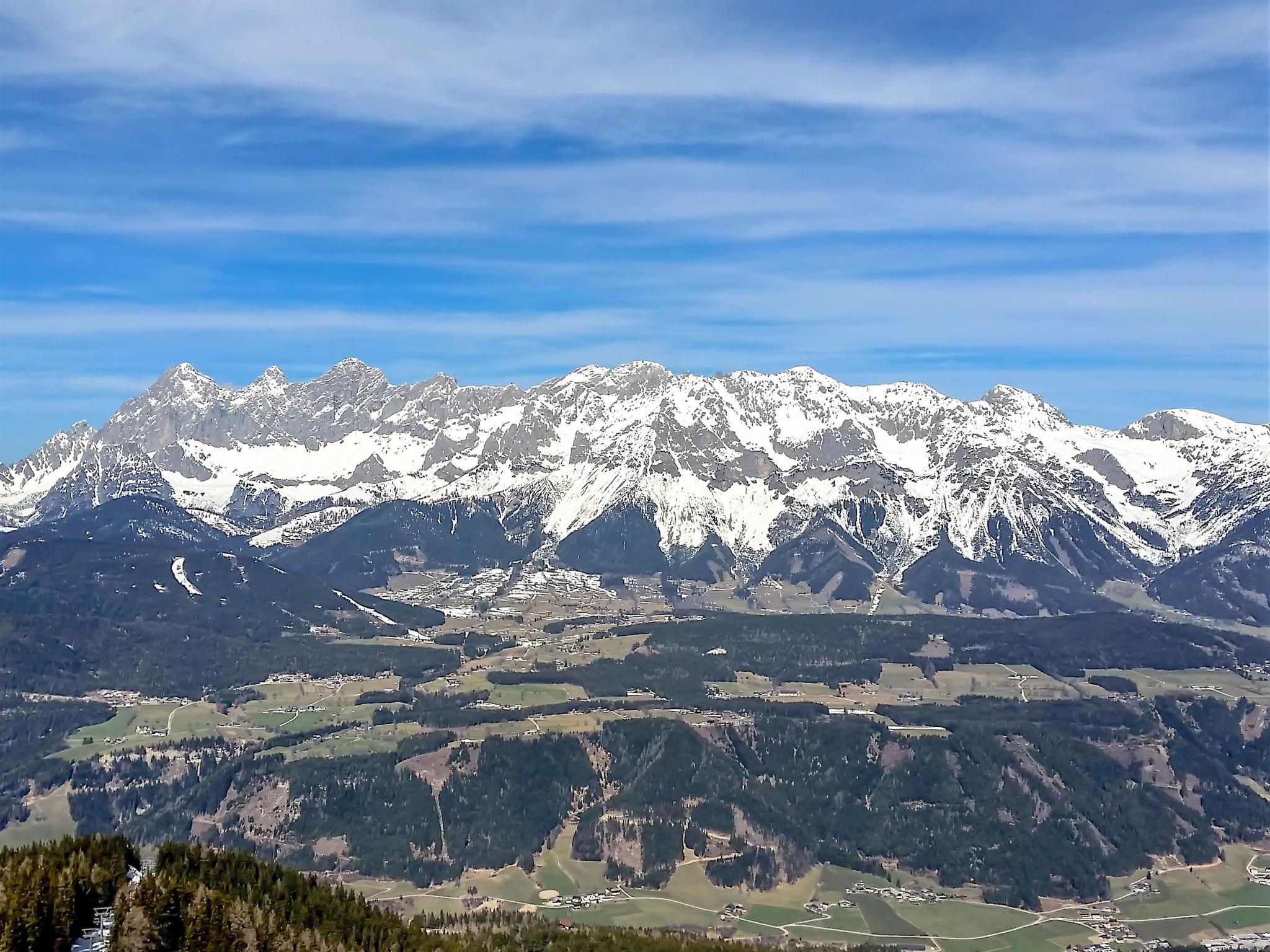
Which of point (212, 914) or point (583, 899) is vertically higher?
point (212, 914)

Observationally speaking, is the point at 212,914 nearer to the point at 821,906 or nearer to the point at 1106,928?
the point at 821,906

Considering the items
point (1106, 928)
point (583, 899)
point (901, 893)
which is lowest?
point (1106, 928)

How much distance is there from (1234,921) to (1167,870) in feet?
67.7

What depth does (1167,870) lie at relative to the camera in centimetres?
19638

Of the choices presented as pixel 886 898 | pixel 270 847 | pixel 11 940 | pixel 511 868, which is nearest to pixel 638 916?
pixel 511 868

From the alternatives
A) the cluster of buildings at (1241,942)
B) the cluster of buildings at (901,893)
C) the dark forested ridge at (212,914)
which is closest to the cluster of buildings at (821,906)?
the cluster of buildings at (901,893)

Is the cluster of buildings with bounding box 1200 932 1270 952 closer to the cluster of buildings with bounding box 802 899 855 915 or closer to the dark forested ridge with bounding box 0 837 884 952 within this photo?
the cluster of buildings with bounding box 802 899 855 915

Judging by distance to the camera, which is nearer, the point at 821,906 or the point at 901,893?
the point at 821,906

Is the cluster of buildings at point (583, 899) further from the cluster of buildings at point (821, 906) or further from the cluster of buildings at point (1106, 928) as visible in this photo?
the cluster of buildings at point (1106, 928)

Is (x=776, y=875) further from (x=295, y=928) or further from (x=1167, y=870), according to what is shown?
(x=295, y=928)

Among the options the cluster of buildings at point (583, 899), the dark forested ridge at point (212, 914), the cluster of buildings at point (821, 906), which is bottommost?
the cluster of buildings at point (821, 906)

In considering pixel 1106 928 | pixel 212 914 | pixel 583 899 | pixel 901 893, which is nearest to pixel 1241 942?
pixel 1106 928

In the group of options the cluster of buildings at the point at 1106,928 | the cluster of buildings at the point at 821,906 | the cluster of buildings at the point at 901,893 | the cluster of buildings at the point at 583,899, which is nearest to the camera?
the cluster of buildings at the point at 1106,928

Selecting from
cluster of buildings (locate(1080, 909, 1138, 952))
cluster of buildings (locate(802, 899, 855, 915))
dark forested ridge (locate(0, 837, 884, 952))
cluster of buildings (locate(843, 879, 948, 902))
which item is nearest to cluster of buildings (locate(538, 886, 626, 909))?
dark forested ridge (locate(0, 837, 884, 952))
